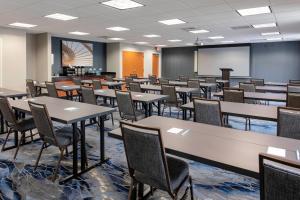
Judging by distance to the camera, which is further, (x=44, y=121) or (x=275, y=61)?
(x=275, y=61)

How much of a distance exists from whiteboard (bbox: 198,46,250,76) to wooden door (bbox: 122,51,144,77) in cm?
370

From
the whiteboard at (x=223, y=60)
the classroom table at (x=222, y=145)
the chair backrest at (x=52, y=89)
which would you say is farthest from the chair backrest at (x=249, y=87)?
the whiteboard at (x=223, y=60)

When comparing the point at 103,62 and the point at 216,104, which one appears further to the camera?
the point at 103,62

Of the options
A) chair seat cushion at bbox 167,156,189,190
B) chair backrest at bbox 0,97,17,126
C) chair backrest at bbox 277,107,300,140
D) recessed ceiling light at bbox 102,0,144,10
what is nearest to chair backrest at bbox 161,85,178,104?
recessed ceiling light at bbox 102,0,144,10

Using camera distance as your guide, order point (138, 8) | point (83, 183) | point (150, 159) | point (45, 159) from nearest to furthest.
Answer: point (150, 159), point (83, 183), point (45, 159), point (138, 8)

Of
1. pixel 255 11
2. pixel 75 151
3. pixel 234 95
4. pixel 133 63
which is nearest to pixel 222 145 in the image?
pixel 75 151

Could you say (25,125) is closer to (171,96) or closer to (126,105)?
(126,105)

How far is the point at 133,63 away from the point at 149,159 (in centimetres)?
1267

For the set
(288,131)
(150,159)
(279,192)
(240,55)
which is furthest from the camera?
(240,55)

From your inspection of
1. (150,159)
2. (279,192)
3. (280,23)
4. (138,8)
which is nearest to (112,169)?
(150,159)

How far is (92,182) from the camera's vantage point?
2768 mm

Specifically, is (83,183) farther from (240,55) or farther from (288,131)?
(240,55)

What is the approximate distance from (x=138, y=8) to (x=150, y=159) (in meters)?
4.29

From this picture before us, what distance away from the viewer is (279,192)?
112 cm
